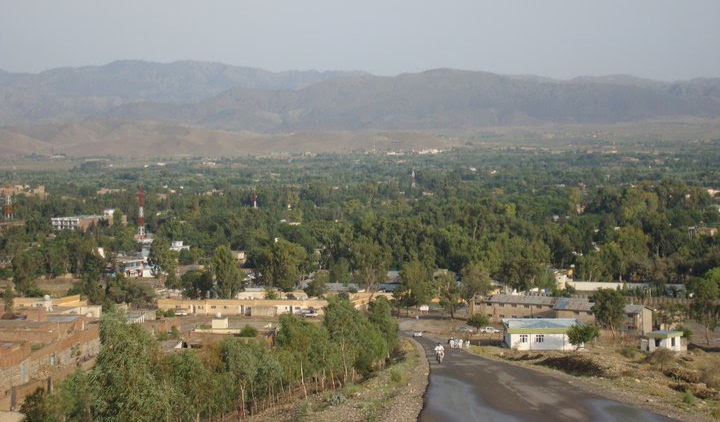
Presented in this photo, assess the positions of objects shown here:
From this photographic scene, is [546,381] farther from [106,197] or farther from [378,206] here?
[106,197]

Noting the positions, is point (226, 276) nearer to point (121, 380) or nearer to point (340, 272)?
point (340, 272)

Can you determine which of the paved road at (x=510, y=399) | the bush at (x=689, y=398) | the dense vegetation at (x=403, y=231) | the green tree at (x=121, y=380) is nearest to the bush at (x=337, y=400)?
the paved road at (x=510, y=399)

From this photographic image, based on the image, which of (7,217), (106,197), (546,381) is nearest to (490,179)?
(106,197)

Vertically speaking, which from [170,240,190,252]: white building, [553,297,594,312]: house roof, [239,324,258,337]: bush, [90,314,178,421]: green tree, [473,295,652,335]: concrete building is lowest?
[170,240,190,252]: white building

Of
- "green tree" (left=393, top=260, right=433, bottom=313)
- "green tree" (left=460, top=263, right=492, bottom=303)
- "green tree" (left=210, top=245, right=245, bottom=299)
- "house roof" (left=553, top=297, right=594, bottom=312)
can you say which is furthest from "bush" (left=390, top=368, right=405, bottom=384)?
"green tree" (left=210, top=245, right=245, bottom=299)

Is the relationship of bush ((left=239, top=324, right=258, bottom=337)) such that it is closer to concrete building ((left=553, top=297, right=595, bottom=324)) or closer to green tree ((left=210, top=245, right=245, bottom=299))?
concrete building ((left=553, top=297, right=595, bottom=324))

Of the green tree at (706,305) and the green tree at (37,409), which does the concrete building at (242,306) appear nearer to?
the green tree at (706,305)

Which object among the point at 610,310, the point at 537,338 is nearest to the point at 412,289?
the point at 610,310
